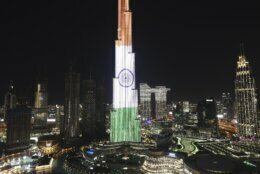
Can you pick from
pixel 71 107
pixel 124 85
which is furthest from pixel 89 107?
pixel 124 85

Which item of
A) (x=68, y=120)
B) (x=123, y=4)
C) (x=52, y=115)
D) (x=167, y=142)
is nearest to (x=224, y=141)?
(x=167, y=142)

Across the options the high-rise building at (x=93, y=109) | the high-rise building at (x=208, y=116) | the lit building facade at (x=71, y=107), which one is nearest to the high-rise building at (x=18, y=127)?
the lit building facade at (x=71, y=107)

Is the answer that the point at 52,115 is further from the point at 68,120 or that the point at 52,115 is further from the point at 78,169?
the point at 78,169

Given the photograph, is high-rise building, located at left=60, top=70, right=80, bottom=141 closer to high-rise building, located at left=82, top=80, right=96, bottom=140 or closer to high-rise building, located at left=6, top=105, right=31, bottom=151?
high-rise building, located at left=82, top=80, right=96, bottom=140

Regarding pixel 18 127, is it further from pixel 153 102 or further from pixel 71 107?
pixel 153 102

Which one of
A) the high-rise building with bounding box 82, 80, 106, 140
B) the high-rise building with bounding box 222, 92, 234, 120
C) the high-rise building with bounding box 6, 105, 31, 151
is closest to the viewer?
the high-rise building with bounding box 6, 105, 31, 151

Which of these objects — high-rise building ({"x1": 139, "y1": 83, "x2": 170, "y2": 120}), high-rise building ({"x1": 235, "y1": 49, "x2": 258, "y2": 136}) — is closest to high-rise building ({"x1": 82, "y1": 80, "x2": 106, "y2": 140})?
high-rise building ({"x1": 139, "y1": 83, "x2": 170, "y2": 120})

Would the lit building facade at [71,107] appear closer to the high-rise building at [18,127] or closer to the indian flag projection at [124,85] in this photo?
the high-rise building at [18,127]
